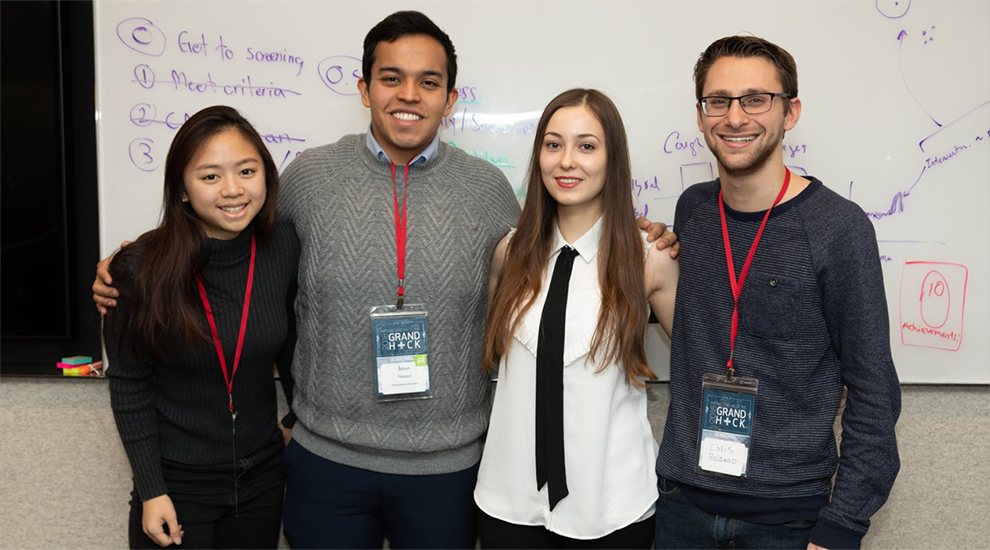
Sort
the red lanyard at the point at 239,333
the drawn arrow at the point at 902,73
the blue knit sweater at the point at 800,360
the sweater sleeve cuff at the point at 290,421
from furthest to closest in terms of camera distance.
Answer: the drawn arrow at the point at 902,73, the sweater sleeve cuff at the point at 290,421, the red lanyard at the point at 239,333, the blue knit sweater at the point at 800,360

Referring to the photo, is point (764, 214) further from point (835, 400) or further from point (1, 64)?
point (1, 64)

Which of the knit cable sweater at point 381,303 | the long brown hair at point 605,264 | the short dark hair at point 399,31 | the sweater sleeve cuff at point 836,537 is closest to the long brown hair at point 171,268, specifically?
the knit cable sweater at point 381,303

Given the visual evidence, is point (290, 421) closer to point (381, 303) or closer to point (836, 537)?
point (381, 303)

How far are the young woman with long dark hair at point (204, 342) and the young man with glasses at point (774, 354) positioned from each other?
3.18ft

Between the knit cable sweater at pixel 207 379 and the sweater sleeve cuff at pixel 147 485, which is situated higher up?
the knit cable sweater at pixel 207 379

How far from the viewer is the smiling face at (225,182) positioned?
1.49 metres

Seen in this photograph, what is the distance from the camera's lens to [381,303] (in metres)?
1.60

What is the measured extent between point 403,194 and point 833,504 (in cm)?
114

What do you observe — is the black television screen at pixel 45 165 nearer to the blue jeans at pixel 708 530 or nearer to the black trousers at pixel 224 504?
the black trousers at pixel 224 504

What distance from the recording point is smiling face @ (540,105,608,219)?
1.52m

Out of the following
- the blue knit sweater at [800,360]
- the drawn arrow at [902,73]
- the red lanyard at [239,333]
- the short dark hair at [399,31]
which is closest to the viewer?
the blue knit sweater at [800,360]

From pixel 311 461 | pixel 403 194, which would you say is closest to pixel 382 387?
pixel 311 461

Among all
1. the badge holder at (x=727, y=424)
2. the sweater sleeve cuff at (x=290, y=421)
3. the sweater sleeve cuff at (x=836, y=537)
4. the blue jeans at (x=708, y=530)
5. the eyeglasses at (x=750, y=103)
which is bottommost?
the blue jeans at (x=708, y=530)

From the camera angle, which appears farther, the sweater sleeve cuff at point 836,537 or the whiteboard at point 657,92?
the whiteboard at point 657,92
